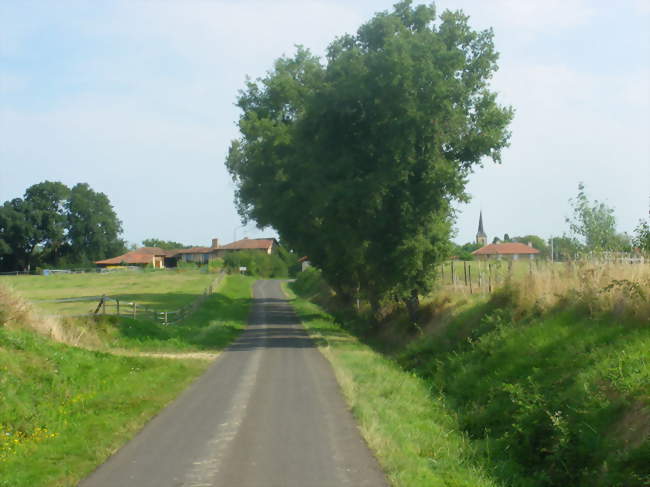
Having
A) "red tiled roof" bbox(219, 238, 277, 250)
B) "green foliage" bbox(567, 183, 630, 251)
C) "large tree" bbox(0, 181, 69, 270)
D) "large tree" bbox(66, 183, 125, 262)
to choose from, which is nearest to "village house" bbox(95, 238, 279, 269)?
"red tiled roof" bbox(219, 238, 277, 250)

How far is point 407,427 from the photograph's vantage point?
11891mm

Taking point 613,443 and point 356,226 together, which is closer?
point 613,443

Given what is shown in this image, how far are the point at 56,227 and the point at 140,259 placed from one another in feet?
122

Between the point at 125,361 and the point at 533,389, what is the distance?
12.7m

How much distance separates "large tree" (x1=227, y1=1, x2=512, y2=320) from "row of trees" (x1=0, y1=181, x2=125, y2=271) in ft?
317

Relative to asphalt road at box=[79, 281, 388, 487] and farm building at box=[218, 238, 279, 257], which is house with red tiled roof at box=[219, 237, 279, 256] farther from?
asphalt road at box=[79, 281, 388, 487]

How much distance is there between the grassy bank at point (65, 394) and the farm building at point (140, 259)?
119 metres

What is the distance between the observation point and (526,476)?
10.1 m

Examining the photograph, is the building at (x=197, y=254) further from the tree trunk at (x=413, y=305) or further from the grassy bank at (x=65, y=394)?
the grassy bank at (x=65, y=394)

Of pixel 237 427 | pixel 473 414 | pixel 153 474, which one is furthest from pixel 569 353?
pixel 153 474

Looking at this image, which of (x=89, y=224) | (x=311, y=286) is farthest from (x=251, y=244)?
(x=311, y=286)

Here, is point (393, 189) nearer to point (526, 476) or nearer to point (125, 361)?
point (125, 361)

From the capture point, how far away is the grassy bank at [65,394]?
32.3 ft

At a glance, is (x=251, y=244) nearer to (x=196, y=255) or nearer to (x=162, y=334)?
(x=196, y=255)
